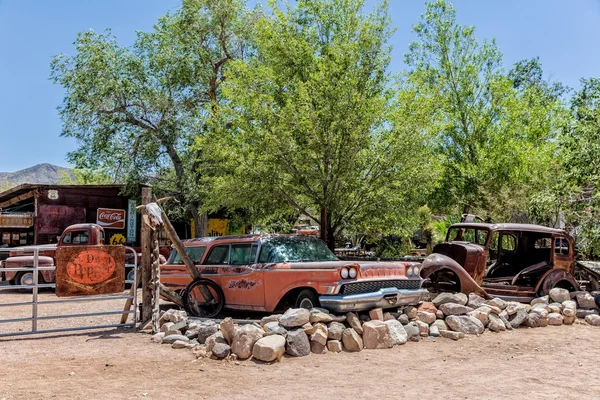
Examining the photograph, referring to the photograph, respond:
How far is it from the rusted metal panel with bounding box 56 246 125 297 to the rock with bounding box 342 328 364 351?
4.21m

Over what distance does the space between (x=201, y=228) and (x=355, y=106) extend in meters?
11.8

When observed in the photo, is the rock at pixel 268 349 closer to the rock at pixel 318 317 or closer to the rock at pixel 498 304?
the rock at pixel 318 317

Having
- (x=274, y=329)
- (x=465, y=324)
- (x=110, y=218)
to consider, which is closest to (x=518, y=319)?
(x=465, y=324)

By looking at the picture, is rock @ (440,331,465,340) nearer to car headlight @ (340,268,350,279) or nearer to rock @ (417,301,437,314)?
rock @ (417,301,437,314)

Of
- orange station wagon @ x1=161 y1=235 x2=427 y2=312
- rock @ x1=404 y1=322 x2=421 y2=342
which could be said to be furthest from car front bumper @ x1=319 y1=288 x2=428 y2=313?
rock @ x1=404 y1=322 x2=421 y2=342

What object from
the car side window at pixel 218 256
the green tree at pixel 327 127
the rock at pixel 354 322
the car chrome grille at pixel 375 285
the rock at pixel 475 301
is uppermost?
the green tree at pixel 327 127

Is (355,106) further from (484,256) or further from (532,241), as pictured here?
(532,241)

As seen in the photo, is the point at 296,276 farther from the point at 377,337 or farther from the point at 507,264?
the point at 507,264

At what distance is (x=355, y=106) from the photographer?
1298 cm

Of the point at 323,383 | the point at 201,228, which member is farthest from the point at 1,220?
→ the point at 323,383

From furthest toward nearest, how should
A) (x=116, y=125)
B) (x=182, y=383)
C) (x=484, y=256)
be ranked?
(x=116, y=125) < (x=484, y=256) < (x=182, y=383)

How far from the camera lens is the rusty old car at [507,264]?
36.7 ft

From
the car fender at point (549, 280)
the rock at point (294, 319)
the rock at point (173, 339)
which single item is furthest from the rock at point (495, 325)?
the rock at point (173, 339)

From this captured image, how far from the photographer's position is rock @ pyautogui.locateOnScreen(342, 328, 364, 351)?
8070mm
